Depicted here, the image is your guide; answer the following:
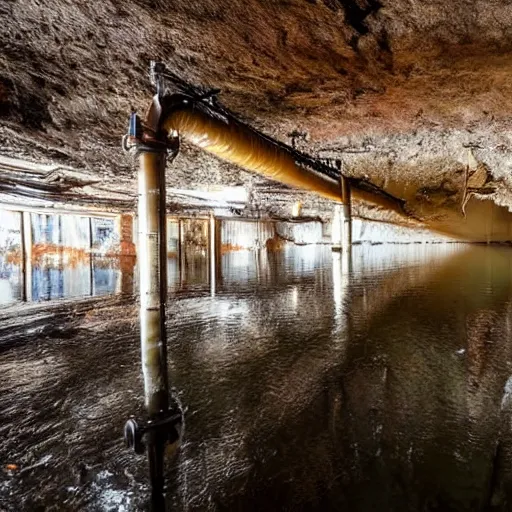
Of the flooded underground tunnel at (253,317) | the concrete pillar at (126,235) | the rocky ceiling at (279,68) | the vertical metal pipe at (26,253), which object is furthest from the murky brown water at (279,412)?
the concrete pillar at (126,235)

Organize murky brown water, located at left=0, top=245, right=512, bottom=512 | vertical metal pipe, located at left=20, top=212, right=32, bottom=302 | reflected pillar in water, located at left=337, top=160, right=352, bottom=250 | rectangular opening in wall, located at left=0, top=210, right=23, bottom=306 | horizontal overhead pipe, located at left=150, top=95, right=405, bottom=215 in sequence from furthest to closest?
1. rectangular opening in wall, located at left=0, top=210, right=23, bottom=306
2. reflected pillar in water, located at left=337, top=160, right=352, bottom=250
3. vertical metal pipe, located at left=20, top=212, right=32, bottom=302
4. horizontal overhead pipe, located at left=150, top=95, right=405, bottom=215
5. murky brown water, located at left=0, top=245, right=512, bottom=512

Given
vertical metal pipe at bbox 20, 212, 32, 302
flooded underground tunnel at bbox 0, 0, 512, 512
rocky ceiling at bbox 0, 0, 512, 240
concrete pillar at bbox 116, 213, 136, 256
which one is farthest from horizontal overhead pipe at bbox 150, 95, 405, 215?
concrete pillar at bbox 116, 213, 136, 256

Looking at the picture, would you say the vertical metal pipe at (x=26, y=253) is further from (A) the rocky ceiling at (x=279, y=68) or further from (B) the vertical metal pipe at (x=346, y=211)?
(B) the vertical metal pipe at (x=346, y=211)

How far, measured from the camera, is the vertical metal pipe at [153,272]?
2221mm

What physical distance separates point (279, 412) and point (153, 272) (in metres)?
1.18

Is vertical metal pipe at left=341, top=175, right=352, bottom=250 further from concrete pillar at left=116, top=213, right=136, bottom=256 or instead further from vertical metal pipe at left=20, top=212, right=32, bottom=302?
concrete pillar at left=116, top=213, right=136, bottom=256

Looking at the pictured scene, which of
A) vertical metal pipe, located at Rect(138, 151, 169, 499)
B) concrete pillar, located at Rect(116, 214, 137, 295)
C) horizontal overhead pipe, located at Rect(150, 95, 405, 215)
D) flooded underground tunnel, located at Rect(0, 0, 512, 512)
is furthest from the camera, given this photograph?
concrete pillar, located at Rect(116, 214, 137, 295)

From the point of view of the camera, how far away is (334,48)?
2863mm

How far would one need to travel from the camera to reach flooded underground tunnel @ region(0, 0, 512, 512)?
1624mm

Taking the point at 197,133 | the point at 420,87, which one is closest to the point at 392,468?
the point at 197,133

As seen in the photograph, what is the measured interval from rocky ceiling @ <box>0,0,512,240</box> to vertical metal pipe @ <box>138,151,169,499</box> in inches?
45.3

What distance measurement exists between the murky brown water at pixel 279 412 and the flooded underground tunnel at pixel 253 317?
0.05ft

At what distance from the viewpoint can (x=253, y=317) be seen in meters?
4.57

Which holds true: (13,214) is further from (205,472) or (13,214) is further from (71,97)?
(205,472)
